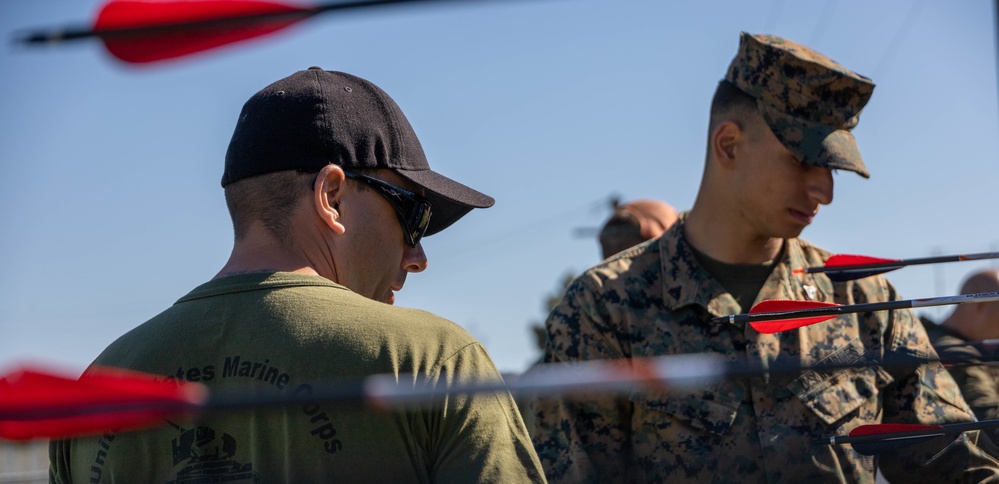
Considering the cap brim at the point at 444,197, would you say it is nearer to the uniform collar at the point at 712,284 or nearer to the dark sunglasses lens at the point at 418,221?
the dark sunglasses lens at the point at 418,221

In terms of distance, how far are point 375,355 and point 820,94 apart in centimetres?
191

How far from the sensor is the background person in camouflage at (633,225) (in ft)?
15.5

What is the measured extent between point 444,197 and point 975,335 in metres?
3.40

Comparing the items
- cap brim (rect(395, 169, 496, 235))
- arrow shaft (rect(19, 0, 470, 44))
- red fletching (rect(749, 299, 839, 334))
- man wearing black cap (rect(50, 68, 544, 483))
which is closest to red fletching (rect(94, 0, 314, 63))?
arrow shaft (rect(19, 0, 470, 44))

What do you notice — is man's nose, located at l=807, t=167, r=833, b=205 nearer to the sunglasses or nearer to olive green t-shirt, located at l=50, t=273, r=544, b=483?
the sunglasses

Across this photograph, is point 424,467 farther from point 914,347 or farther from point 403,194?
point 914,347

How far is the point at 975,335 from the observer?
4812mm

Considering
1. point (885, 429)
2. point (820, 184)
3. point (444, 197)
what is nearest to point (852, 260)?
point (820, 184)

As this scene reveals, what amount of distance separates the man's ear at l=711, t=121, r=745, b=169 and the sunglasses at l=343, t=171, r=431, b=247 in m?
1.30

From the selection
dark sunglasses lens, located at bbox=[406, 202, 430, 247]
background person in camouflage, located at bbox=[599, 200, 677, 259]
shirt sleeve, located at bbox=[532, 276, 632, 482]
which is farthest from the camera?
background person in camouflage, located at bbox=[599, 200, 677, 259]

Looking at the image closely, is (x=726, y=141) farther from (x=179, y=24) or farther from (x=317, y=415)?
(x=179, y=24)

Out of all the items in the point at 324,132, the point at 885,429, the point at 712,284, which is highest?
the point at 324,132

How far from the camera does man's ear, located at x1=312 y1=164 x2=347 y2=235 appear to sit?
2.11 metres

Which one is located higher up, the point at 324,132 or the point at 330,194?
the point at 324,132
